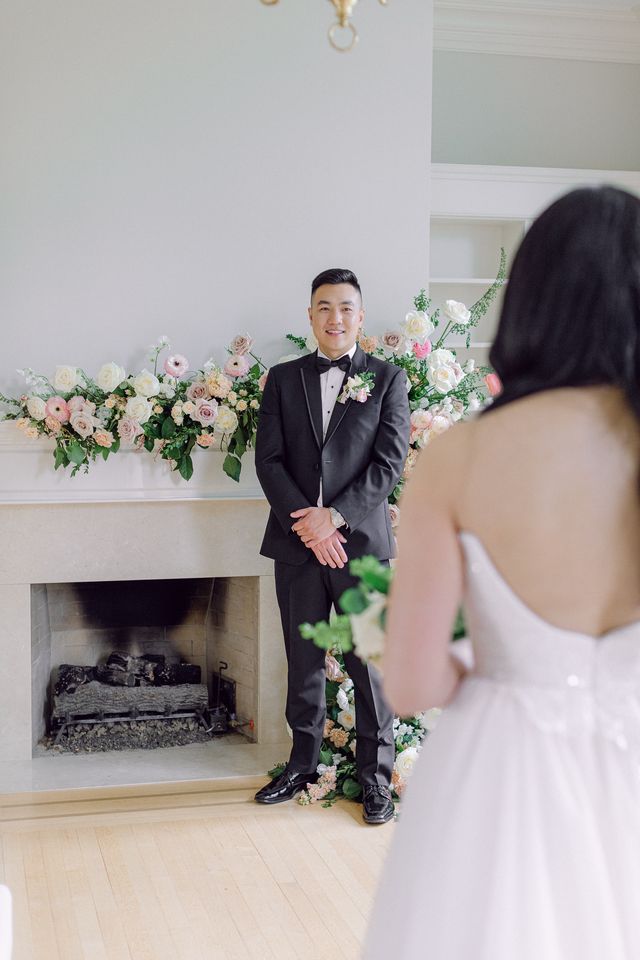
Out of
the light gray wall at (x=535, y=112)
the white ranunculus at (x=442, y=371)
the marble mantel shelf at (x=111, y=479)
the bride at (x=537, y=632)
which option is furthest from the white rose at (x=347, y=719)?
the light gray wall at (x=535, y=112)

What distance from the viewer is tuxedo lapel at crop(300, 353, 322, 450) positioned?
3.83 metres

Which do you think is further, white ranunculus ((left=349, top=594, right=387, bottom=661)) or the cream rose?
the cream rose

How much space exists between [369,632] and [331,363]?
96.5 inches

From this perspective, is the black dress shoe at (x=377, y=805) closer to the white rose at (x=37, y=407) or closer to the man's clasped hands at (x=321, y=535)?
the man's clasped hands at (x=321, y=535)

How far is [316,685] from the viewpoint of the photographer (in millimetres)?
3906

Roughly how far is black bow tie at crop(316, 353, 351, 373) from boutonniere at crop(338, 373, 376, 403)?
7cm

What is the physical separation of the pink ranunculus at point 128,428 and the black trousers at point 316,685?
2.46 feet

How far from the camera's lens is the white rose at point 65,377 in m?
3.95

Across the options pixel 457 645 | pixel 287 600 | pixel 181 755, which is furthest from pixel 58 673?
pixel 457 645

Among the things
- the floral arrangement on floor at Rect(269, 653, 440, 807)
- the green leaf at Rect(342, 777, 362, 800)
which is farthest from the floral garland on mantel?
the green leaf at Rect(342, 777, 362, 800)

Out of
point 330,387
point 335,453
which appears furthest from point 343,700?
point 330,387

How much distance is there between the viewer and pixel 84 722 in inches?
177

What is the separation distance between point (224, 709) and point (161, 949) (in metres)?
1.98

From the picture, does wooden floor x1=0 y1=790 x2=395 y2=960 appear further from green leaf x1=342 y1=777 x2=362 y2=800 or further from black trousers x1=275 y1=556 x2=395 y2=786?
black trousers x1=275 y1=556 x2=395 y2=786
